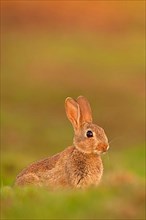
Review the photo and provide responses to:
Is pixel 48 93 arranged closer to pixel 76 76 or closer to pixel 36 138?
pixel 76 76

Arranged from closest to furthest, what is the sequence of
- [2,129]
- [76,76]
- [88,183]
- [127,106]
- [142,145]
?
1. [88,183]
2. [142,145]
3. [2,129]
4. [127,106]
5. [76,76]

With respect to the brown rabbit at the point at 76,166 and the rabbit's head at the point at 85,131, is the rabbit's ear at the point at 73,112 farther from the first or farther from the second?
the brown rabbit at the point at 76,166

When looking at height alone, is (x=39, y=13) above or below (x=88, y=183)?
above

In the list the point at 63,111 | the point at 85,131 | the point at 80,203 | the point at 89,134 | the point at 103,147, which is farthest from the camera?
the point at 63,111

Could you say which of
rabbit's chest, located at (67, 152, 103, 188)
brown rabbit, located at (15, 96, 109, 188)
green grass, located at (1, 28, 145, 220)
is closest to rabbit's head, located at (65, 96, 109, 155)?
brown rabbit, located at (15, 96, 109, 188)

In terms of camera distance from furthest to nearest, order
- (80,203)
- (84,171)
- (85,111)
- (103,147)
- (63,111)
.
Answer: (63,111)
(85,111)
(103,147)
(84,171)
(80,203)

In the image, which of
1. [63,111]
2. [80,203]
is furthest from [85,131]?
[63,111]

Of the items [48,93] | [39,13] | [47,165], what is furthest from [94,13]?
[47,165]

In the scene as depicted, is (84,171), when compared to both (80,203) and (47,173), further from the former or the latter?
(80,203)
